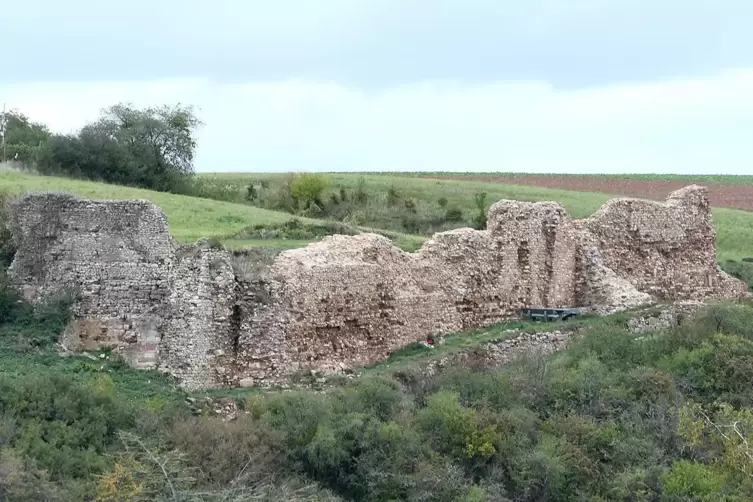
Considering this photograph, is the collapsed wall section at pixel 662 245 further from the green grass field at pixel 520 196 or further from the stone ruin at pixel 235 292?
the green grass field at pixel 520 196

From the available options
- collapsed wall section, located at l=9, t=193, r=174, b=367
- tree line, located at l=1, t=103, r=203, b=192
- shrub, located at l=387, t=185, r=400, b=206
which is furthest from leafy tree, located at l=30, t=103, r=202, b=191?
collapsed wall section, located at l=9, t=193, r=174, b=367

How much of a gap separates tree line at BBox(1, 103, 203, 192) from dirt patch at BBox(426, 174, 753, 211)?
22.8m

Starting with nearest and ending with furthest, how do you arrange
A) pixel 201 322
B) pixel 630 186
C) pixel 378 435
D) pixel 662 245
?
pixel 378 435 → pixel 201 322 → pixel 662 245 → pixel 630 186

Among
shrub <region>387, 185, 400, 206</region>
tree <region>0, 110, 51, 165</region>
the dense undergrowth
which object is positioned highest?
tree <region>0, 110, 51, 165</region>

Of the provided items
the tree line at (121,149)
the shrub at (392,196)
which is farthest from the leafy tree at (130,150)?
the shrub at (392,196)

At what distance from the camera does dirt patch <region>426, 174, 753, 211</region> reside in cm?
5956

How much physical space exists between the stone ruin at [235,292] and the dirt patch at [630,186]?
34.7 metres

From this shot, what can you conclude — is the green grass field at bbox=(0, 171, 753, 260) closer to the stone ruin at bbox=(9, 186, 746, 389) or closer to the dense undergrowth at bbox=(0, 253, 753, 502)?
the stone ruin at bbox=(9, 186, 746, 389)

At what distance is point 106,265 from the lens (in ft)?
64.1

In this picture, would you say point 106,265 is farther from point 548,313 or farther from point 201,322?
point 548,313

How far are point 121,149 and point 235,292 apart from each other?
2297cm

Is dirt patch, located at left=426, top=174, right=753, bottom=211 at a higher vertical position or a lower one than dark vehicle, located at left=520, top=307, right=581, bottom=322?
higher

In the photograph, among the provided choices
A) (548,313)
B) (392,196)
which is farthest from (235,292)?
(392,196)

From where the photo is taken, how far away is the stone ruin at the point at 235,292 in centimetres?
1889
